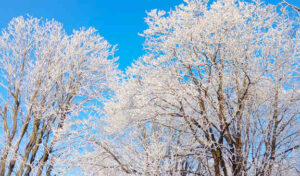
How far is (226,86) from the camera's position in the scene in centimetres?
714

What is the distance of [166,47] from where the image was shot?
6.96 m

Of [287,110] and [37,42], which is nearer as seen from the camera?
[287,110]

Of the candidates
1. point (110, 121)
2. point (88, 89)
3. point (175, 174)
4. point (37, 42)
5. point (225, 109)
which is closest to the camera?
point (225, 109)

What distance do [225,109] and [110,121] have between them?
15.9 ft

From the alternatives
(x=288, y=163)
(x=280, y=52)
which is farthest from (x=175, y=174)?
(x=280, y=52)

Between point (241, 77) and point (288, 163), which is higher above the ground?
point (241, 77)

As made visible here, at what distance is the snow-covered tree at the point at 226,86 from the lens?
5910mm

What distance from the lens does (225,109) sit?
6223mm

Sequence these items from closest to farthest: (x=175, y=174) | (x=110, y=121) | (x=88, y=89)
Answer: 1. (x=175, y=174)
2. (x=88, y=89)
3. (x=110, y=121)

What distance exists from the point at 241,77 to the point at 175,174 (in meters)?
3.11

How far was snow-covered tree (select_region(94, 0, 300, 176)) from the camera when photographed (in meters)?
5.91

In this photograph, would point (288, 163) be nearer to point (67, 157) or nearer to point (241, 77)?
point (241, 77)

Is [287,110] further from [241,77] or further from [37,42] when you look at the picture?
[37,42]

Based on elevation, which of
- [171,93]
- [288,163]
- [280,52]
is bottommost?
[288,163]
